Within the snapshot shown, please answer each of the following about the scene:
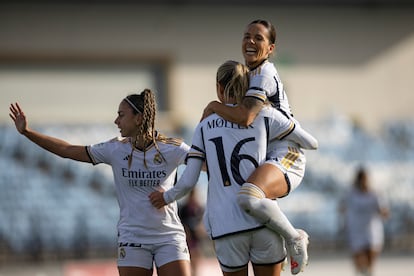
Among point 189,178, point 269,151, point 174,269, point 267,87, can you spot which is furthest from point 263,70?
point 174,269

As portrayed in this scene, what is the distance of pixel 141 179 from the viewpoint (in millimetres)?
7953

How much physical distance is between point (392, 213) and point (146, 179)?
19841 millimetres

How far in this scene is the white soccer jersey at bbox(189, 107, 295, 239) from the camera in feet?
22.5

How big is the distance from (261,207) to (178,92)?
895 inches

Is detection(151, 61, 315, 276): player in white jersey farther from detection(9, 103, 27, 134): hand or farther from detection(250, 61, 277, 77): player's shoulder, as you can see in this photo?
detection(9, 103, 27, 134): hand

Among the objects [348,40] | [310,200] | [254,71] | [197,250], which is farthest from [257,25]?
[348,40]

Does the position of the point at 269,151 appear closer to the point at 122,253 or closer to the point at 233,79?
the point at 233,79

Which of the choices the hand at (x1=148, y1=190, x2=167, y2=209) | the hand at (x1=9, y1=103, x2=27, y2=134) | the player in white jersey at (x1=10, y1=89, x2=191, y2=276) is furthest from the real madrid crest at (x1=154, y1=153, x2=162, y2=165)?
the hand at (x1=9, y1=103, x2=27, y2=134)

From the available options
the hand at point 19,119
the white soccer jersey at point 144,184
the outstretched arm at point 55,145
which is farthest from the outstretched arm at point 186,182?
the hand at point 19,119

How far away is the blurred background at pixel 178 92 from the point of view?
24.5m

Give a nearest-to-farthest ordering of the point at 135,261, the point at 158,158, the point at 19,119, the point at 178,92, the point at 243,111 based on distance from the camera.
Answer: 1. the point at 243,111
2. the point at 135,261
3. the point at 158,158
4. the point at 19,119
5. the point at 178,92

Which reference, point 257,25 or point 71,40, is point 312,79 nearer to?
point 71,40

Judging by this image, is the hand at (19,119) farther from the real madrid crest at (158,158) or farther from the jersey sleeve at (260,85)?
the jersey sleeve at (260,85)

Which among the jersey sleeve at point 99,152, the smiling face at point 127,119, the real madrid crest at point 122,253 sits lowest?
the real madrid crest at point 122,253
